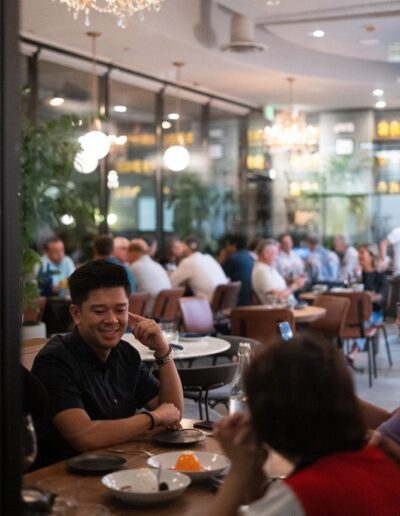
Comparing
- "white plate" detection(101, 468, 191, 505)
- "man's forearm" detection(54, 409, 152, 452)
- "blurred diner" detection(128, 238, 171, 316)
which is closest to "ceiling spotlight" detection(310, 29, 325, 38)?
"blurred diner" detection(128, 238, 171, 316)

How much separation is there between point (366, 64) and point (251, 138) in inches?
101

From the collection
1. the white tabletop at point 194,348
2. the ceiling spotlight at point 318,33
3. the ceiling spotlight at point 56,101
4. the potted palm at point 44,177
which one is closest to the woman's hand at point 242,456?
the white tabletop at point 194,348

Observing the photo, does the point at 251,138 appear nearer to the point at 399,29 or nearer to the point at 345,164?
the point at 345,164

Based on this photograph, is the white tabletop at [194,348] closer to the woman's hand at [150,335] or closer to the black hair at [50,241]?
the woman's hand at [150,335]

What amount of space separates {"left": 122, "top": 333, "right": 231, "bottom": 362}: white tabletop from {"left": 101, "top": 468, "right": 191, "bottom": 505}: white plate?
8.24 ft

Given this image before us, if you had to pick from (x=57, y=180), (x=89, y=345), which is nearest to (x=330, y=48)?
(x=57, y=180)

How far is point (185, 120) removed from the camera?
12.9 meters

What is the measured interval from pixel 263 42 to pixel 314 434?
1035 centimetres

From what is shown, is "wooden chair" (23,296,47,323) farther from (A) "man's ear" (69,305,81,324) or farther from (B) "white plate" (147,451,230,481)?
(B) "white plate" (147,451,230,481)

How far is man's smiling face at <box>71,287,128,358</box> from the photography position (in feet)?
9.80

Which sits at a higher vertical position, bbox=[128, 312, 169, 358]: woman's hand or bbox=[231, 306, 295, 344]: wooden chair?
bbox=[128, 312, 169, 358]: woman's hand

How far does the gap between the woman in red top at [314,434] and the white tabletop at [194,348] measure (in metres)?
3.29

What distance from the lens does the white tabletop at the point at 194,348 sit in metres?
4.98

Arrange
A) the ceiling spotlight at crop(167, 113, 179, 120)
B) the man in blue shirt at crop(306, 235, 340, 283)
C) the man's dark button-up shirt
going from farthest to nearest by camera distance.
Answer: the man in blue shirt at crop(306, 235, 340, 283) → the ceiling spotlight at crop(167, 113, 179, 120) → the man's dark button-up shirt
